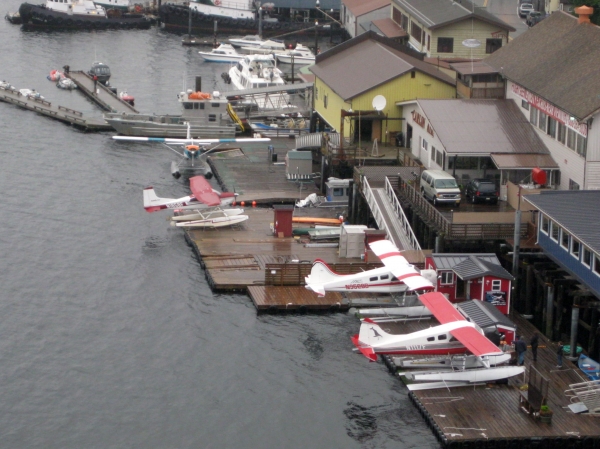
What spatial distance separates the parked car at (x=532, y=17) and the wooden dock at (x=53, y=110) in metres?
43.1

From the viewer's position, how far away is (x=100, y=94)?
358ft

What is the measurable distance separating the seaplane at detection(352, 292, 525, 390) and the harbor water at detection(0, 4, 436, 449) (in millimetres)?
1561

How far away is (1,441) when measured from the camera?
1793 inches

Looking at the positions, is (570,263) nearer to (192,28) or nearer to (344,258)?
(344,258)

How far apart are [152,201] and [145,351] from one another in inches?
754

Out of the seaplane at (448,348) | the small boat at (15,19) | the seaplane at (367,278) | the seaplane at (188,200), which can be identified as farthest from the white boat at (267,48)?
the seaplane at (448,348)

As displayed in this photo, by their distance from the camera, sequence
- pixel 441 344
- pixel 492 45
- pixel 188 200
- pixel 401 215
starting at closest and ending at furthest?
pixel 441 344 < pixel 401 215 < pixel 188 200 < pixel 492 45

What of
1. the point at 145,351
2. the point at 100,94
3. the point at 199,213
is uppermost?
the point at 100,94

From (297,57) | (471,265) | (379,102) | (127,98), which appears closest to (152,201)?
(379,102)

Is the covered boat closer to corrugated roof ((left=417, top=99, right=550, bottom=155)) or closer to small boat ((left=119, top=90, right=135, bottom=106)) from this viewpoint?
small boat ((left=119, top=90, right=135, bottom=106))

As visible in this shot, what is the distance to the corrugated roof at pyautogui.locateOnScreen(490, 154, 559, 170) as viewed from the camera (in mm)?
65000

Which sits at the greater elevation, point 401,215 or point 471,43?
point 471,43

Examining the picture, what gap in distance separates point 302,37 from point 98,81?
4165cm

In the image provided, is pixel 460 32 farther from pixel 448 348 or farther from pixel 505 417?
pixel 505 417
